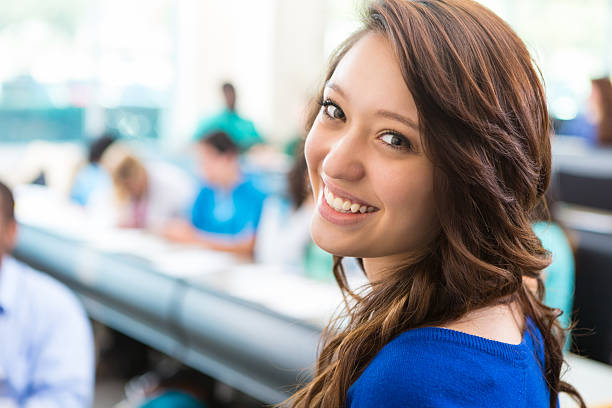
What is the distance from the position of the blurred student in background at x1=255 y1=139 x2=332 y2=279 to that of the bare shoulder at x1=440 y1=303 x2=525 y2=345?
204 centimetres

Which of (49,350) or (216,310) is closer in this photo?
(49,350)

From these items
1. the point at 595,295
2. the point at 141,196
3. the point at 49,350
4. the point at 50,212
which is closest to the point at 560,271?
the point at 595,295

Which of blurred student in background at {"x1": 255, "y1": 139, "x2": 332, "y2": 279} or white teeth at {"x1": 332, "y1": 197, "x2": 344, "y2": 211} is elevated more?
white teeth at {"x1": 332, "y1": 197, "x2": 344, "y2": 211}

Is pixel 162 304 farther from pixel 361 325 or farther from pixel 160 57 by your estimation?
pixel 160 57

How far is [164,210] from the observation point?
161 inches

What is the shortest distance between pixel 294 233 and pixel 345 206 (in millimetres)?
2318

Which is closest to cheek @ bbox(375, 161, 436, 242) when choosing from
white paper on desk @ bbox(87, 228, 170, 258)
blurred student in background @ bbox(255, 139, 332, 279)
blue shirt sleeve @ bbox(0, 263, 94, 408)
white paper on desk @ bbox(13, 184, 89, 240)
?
blue shirt sleeve @ bbox(0, 263, 94, 408)

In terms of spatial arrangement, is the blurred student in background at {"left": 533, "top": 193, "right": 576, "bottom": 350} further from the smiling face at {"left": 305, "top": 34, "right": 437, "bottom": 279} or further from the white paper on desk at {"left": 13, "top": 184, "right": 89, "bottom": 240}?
the white paper on desk at {"left": 13, "top": 184, "right": 89, "bottom": 240}

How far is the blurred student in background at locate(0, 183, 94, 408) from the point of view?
167cm

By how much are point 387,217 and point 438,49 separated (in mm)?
188

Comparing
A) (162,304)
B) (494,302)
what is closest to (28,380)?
(162,304)

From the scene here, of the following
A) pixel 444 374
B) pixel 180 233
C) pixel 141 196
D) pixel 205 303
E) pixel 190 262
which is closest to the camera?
pixel 444 374

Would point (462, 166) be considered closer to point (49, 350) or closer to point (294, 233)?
point (49, 350)

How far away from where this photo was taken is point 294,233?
10.2 feet
